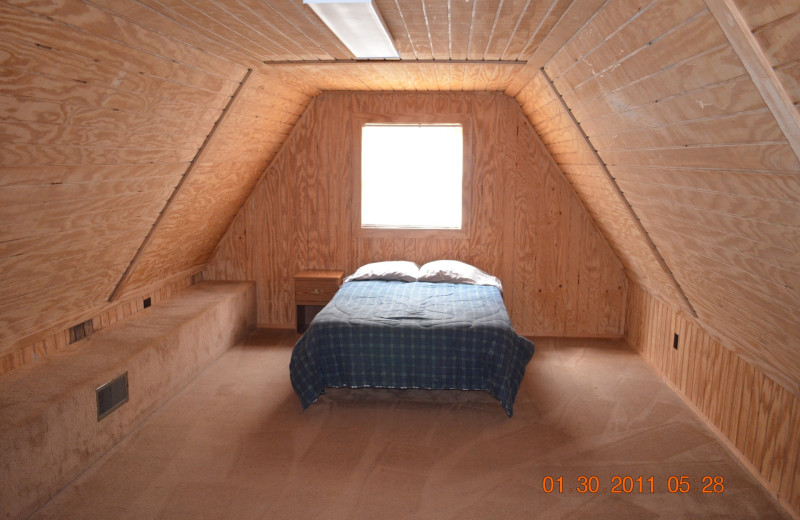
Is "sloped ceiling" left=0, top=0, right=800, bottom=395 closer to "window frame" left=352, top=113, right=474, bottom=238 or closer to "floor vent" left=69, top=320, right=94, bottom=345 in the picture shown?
"floor vent" left=69, top=320, right=94, bottom=345

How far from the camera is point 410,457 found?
3.07 m

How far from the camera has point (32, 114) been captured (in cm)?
193

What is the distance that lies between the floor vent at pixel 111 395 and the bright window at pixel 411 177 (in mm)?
2459

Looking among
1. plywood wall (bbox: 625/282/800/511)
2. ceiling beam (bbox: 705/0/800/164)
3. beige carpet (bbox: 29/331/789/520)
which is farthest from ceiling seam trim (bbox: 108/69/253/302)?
plywood wall (bbox: 625/282/800/511)

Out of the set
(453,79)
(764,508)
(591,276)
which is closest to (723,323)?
(764,508)

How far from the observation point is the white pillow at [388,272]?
4.70 metres

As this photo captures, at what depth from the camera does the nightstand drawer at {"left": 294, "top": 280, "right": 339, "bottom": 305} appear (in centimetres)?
487

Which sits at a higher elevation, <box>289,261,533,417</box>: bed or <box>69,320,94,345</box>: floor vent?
<box>69,320,94,345</box>: floor vent

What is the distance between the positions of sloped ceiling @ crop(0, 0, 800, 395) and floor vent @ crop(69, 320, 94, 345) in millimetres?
111

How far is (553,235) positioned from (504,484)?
103 inches

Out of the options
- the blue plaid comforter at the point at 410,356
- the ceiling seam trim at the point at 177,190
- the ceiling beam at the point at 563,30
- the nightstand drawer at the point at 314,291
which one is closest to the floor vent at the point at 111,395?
the ceiling seam trim at the point at 177,190

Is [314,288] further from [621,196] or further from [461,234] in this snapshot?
[621,196]

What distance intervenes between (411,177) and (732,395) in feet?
9.64
